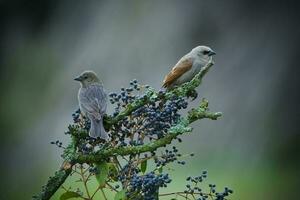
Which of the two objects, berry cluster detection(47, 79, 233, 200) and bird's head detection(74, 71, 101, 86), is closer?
berry cluster detection(47, 79, 233, 200)

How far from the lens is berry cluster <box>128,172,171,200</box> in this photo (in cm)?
103

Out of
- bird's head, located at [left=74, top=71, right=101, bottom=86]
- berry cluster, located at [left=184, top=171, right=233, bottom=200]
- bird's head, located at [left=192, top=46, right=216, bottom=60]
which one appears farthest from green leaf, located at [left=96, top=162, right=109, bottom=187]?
bird's head, located at [left=192, top=46, right=216, bottom=60]

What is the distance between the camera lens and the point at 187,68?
2.01 meters

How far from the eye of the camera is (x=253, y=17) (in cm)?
347

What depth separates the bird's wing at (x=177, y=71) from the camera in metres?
1.96

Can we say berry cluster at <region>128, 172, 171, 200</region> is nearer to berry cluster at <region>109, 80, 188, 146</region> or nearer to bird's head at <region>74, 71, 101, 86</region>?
berry cluster at <region>109, 80, 188, 146</region>

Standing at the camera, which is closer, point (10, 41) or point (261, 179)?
point (261, 179)

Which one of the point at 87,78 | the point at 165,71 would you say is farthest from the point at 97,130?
the point at 165,71

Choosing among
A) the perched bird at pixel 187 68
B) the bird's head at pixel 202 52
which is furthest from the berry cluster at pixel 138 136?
the bird's head at pixel 202 52

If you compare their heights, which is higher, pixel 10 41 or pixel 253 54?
pixel 10 41

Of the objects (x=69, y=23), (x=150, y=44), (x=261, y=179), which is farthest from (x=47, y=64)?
(x=261, y=179)

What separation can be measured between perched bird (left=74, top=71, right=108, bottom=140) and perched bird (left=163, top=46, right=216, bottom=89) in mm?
357

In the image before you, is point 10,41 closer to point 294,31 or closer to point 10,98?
point 10,98

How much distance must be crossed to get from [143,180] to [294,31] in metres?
2.67
